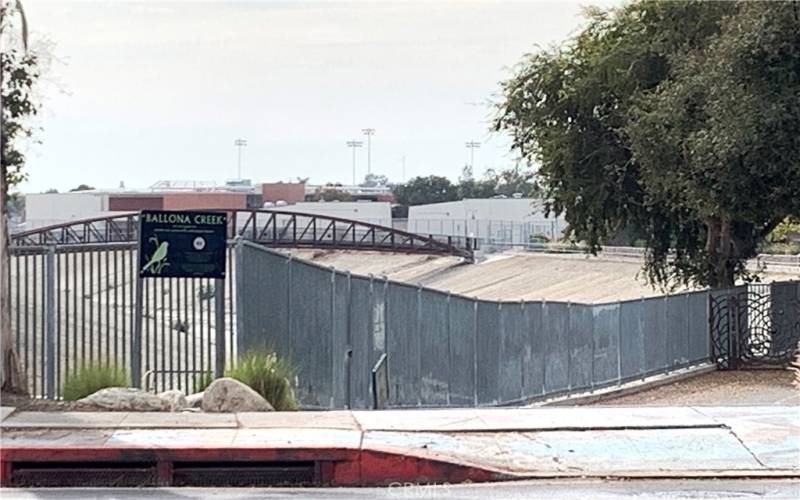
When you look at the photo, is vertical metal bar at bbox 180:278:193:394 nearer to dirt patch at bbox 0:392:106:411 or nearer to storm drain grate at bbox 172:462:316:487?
dirt patch at bbox 0:392:106:411

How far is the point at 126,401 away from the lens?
13047mm

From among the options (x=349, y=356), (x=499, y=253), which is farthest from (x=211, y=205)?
(x=499, y=253)

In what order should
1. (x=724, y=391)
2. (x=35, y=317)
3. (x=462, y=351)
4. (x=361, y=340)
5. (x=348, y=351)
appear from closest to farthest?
(x=35, y=317) → (x=348, y=351) → (x=361, y=340) → (x=462, y=351) → (x=724, y=391)

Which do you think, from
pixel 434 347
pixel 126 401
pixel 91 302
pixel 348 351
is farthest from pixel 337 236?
pixel 126 401

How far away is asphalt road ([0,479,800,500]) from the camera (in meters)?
9.75

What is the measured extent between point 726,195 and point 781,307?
14.7 ft

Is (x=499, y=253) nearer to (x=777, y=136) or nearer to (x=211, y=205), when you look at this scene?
(x=211, y=205)

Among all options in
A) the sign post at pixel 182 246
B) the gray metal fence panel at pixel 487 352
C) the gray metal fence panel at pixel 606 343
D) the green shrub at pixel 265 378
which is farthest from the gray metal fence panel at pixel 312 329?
the gray metal fence panel at pixel 606 343

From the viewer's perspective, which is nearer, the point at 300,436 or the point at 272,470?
the point at 272,470

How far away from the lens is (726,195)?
2486 centimetres

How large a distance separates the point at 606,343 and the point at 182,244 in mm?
11882

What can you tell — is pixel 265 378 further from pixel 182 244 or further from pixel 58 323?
pixel 58 323

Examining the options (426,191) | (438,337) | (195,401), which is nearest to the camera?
(195,401)

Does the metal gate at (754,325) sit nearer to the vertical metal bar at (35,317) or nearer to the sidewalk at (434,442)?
the sidewalk at (434,442)
